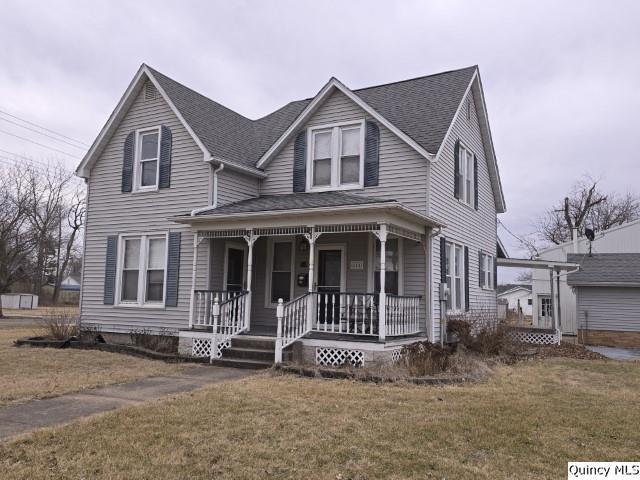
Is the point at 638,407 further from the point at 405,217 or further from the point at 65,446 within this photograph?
the point at 65,446

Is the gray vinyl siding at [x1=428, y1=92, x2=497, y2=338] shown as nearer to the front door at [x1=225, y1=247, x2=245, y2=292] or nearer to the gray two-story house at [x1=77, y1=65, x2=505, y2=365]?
the gray two-story house at [x1=77, y1=65, x2=505, y2=365]

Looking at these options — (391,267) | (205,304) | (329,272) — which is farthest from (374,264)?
(205,304)

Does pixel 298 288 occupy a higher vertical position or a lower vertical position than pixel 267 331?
higher

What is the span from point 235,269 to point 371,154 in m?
4.82

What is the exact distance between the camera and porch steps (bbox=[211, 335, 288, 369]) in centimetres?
1134

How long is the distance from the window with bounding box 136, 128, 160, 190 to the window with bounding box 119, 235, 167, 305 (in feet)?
5.18

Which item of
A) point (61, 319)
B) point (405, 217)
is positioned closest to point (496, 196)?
point (405, 217)

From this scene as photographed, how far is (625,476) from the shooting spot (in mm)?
5023

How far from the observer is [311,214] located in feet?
38.9

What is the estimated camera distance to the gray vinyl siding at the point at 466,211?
13.3 meters

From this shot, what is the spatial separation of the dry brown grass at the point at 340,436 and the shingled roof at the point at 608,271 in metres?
14.0

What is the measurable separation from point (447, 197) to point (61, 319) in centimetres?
1159

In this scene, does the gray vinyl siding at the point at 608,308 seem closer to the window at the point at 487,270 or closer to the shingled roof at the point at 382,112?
the window at the point at 487,270

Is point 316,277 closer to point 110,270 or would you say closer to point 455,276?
point 455,276
